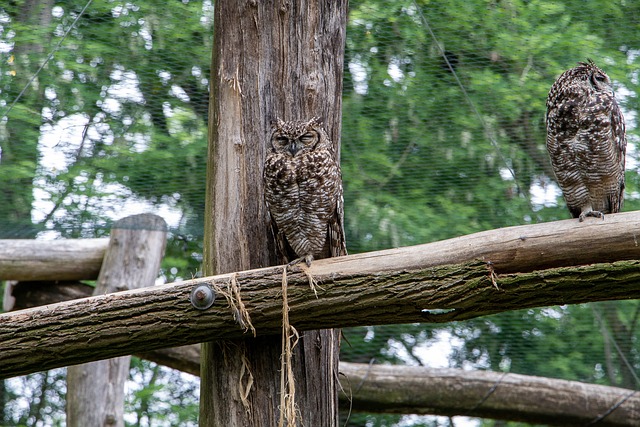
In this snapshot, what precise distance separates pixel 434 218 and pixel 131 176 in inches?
69.0

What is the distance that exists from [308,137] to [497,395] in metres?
2.26

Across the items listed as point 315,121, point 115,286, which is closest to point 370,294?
point 315,121

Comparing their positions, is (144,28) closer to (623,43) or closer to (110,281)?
(110,281)

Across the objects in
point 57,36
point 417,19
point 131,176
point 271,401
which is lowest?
point 271,401

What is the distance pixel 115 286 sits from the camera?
14.0 feet

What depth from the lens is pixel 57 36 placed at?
3.83 metres

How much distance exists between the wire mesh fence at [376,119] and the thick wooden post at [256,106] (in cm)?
111

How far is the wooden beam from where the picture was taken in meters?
4.29

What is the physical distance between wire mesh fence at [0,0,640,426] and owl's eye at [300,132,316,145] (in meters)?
1.30

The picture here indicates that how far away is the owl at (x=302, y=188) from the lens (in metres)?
2.96

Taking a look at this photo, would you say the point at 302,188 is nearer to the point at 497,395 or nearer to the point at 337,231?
the point at 337,231

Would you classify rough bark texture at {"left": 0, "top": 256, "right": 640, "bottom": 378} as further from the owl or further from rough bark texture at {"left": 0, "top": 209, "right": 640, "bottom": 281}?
the owl

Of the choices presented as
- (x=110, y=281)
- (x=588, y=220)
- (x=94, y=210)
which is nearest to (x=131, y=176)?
(x=94, y=210)

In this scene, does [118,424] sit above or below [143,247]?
below
